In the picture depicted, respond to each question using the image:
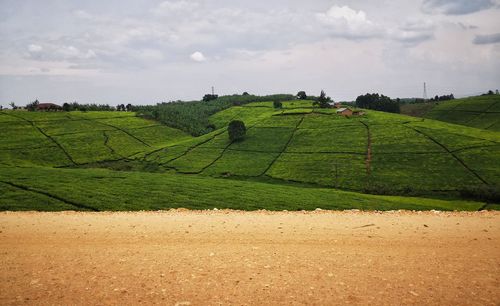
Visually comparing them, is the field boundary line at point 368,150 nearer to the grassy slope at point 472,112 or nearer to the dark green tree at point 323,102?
the dark green tree at point 323,102

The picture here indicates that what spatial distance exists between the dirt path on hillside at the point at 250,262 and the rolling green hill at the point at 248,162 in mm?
9032

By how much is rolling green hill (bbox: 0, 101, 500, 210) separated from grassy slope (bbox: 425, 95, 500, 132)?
53698 millimetres

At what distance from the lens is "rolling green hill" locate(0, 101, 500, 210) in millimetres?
27531

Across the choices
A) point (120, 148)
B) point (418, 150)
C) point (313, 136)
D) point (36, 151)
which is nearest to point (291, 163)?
point (313, 136)

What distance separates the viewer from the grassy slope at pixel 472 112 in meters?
122

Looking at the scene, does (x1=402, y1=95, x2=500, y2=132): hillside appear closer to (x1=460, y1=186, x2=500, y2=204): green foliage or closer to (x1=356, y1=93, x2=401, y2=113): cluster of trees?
(x1=356, y1=93, x2=401, y2=113): cluster of trees

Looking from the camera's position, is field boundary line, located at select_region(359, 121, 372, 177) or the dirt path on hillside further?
field boundary line, located at select_region(359, 121, 372, 177)

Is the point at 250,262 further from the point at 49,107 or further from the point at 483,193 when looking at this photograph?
the point at 49,107

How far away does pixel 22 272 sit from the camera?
10594mm

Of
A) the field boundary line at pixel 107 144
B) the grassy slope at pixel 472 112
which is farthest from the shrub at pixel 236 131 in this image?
the grassy slope at pixel 472 112

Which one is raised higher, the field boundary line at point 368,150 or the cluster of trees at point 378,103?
the cluster of trees at point 378,103

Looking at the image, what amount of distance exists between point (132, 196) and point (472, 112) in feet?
475

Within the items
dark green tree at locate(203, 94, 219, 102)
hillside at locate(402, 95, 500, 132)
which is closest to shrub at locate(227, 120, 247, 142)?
hillside at locate(402, 95, 500, 132)

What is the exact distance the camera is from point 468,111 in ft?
454
